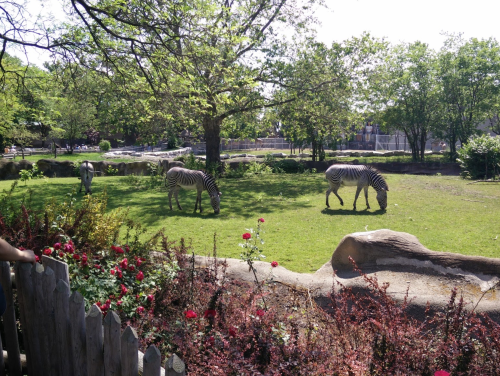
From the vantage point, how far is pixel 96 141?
59.2 m

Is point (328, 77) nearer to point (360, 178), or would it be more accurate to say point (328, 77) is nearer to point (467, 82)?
point (360, 178)

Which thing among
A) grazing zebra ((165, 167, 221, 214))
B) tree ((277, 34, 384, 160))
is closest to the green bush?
tree ((277, 34, 384, 160))

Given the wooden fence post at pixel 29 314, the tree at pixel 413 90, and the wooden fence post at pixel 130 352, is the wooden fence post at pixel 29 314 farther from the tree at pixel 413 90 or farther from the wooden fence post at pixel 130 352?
the tree at pixel 413 90

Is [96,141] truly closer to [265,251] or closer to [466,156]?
[466,156]

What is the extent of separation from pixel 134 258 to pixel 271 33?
18.4 m

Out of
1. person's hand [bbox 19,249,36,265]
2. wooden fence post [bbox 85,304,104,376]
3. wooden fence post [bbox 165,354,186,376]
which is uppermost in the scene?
person's hand [bbox 19,249,36,265]

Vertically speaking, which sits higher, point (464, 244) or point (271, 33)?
point (271, 33)

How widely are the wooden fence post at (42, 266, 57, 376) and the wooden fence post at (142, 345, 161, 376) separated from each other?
126 centimetres

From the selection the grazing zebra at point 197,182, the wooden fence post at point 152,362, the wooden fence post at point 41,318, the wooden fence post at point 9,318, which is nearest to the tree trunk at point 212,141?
the grazing zebra at point 197,182

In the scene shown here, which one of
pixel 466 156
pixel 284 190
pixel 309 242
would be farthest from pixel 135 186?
pixel 466 156

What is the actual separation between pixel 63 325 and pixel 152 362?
1.15 meters

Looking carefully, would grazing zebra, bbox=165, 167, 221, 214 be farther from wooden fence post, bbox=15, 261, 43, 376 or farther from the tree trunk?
the tree trunk

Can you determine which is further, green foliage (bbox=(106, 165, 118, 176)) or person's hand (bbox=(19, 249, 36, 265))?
green foliage (bbox=(106, 165, 118, 176))

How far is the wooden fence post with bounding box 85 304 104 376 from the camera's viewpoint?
257cm
